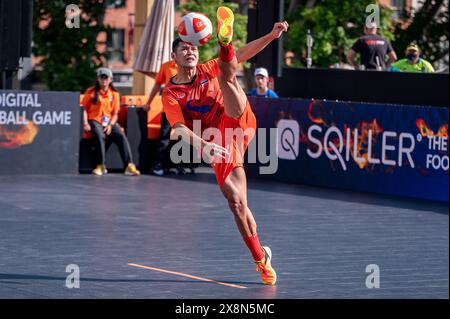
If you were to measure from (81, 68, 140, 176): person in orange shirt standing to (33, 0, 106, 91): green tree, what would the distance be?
14.5 metres

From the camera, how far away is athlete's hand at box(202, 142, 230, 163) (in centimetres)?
1102

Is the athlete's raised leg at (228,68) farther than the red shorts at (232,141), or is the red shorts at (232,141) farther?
the red shorts at (232,141)

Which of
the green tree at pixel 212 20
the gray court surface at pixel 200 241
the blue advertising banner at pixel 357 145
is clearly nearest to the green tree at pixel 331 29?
the green tree at pixel 212 20

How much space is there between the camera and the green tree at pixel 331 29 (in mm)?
32438

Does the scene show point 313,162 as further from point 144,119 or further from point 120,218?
point 120,218

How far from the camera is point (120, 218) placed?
606 inches

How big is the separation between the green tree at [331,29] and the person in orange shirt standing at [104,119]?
12.4 m

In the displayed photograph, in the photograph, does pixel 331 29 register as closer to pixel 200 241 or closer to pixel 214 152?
pixel 200 241

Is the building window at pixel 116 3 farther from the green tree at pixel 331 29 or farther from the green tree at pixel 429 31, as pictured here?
the green tree at pixel 429 31

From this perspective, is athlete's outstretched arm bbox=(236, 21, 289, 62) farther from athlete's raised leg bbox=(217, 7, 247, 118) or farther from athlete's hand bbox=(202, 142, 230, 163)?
athlete's hand bbox=(202, 142, 230, 163)

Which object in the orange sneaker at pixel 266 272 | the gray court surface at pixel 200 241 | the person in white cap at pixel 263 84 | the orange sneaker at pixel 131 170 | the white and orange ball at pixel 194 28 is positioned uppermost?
the white and orange ball at pixel 194 28

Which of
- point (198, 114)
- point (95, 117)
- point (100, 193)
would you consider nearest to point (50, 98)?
point (95, 117)

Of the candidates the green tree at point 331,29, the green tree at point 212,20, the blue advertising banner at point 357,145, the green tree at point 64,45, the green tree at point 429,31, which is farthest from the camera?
the green tree at point 429,31
